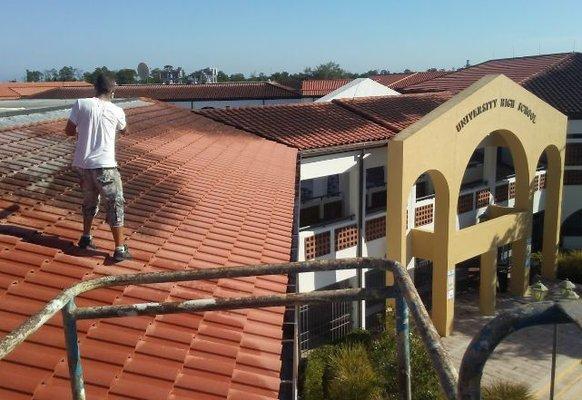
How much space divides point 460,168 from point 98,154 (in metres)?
12.7

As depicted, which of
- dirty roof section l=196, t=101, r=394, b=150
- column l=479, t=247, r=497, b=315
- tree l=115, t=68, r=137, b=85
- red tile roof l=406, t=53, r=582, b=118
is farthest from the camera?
tree l=115, t=68, r=137, b=85

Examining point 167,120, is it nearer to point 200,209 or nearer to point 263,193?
point 263,193

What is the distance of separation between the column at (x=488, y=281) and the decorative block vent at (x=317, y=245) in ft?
18.1

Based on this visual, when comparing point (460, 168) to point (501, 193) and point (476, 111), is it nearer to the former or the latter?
point (476, 111)

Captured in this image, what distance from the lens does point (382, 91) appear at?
85.6 feet

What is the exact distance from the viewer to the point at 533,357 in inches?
639

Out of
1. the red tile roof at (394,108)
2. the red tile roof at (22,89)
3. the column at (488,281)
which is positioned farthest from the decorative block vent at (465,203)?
the red tile roof at (22,89)

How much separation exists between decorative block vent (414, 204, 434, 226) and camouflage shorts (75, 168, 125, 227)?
13.3m

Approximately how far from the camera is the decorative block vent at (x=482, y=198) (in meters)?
19.7

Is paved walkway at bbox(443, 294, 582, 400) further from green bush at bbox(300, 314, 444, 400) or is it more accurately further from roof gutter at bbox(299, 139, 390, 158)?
roof gutter at bbox(299, 139, 390, 158)

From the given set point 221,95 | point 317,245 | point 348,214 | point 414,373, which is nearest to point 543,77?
point 348,214

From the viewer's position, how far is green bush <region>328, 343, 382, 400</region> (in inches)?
453

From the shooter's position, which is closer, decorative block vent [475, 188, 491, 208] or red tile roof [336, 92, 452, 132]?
red tile roof [336, 92, 452, 132]

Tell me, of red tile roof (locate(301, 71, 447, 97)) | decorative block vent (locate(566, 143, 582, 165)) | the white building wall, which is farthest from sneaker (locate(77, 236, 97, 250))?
red tile roof (locate(301, 71, 447, 97))
